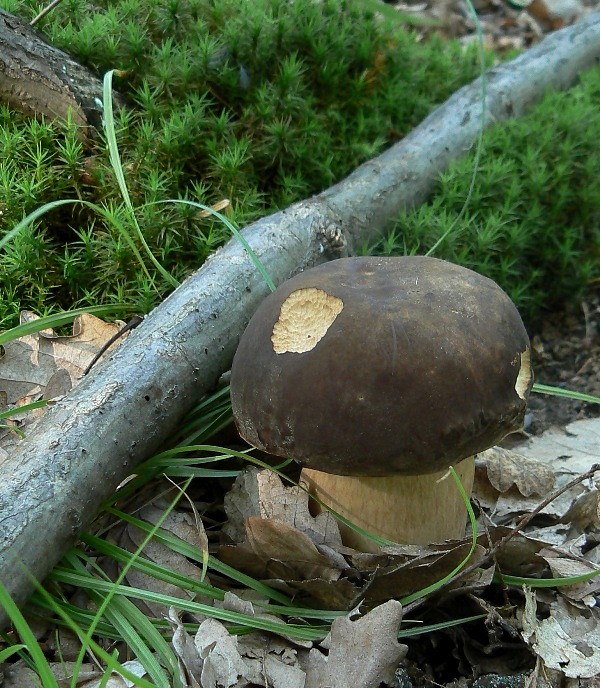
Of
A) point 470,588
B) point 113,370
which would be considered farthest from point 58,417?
point 470,588

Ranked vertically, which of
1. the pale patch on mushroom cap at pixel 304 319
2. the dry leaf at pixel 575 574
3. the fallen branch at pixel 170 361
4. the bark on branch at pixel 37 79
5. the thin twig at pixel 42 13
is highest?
the thin twig at pixel 42 13

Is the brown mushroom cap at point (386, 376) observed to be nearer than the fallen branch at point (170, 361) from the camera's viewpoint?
Yes

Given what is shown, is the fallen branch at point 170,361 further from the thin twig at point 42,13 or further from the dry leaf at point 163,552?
the thin twig at point 42,13

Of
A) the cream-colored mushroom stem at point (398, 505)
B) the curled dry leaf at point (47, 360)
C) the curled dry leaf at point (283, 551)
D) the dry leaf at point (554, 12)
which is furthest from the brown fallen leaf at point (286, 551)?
the dry leaf at point (554, 12)

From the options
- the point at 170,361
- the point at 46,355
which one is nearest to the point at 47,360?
the point at 46,355

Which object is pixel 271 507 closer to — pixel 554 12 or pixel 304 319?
pixel 304 319

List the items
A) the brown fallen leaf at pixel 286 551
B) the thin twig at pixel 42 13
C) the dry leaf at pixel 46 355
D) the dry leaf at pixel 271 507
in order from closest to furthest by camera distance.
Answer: the brown fallen leaf at pixel 286 551 < the dry leaf at pixel 271 507 < the dry leaf at pixel 46 355 < the thin twig at pixel 42 13

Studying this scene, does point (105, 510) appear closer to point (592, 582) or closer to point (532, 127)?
point (592, 582)

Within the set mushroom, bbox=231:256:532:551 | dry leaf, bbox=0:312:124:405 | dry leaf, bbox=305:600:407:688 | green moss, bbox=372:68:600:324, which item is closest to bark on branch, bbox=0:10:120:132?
dry leaf, bbox=0:312:124:405
